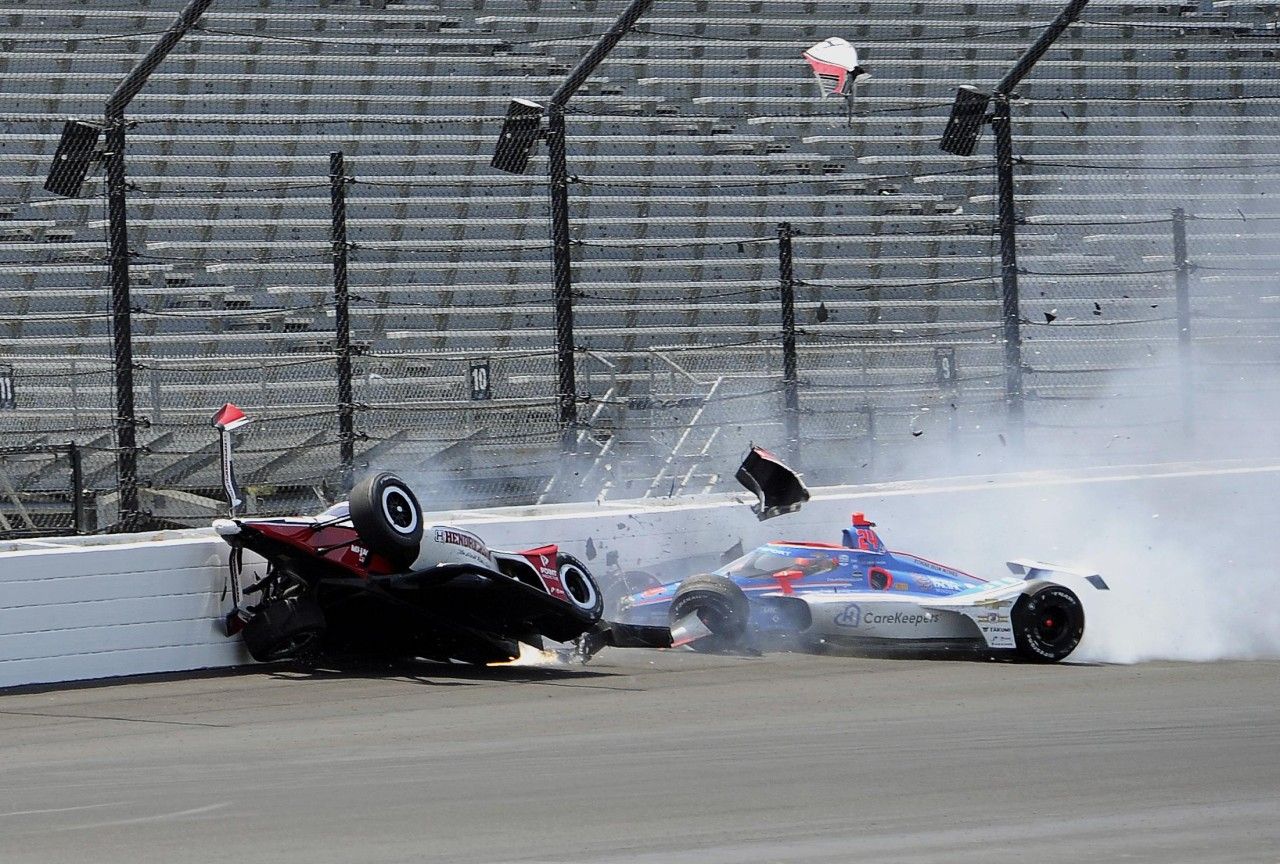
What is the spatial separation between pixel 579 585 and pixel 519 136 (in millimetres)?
3664

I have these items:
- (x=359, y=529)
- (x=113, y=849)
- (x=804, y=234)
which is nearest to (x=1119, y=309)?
(x=804, y=234)

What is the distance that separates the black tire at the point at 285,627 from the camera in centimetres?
879

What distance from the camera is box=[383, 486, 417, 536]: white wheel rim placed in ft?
29.1

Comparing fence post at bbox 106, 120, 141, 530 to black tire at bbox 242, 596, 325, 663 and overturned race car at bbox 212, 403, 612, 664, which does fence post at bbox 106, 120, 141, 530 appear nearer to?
overturned race car at bbox 212, 403, 612, 664

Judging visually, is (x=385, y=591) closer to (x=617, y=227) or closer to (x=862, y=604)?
(x=862, y=604)

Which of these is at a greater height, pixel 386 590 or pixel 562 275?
pixel 562 275

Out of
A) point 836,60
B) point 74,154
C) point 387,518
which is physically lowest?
point 387,518

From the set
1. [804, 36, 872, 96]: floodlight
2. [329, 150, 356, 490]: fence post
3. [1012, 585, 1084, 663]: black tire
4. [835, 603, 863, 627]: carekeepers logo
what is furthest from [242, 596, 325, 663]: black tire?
[804, 36, 872, 96]: floodlight

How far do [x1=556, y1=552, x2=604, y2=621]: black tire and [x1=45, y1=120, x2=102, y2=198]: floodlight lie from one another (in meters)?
3.69

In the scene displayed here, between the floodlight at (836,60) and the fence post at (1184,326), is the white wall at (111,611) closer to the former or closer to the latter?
the fence post at (1184,326)

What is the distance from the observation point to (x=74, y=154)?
34.5ft

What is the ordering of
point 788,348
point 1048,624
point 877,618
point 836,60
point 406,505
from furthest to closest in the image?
point 836,60
point 788,348
point 877,618
point 1048,624
point 406,505

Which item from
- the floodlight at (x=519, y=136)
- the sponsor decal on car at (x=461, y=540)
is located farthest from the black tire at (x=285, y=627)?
the floodlight at (x=519, y=136)

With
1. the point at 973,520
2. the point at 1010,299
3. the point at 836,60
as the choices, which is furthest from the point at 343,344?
the point at 836,60
